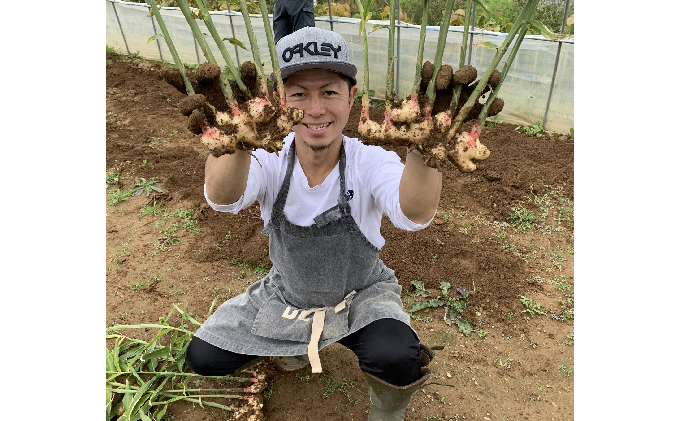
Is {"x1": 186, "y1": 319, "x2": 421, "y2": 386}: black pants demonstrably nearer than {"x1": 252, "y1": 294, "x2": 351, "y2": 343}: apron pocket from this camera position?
Yes

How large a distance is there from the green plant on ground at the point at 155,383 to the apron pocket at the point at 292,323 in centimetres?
27

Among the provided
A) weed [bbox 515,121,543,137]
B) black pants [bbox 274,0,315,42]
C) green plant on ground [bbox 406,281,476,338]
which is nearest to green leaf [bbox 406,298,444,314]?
green plant on ground [bbox 406,281,476,338]

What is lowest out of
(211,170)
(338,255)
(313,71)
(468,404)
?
(468,404)

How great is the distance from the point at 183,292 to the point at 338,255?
1.18 meters

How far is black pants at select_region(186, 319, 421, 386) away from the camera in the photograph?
4.74ft

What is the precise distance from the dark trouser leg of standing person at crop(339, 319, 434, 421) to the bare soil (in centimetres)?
26

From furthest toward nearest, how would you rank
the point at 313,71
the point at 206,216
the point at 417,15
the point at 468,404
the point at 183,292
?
the point at 417,15 < the point at 206,216 < the point at 183,292 < the point at 468,404 < the point at 313,71

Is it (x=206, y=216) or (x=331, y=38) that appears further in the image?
(x=206, y=216)

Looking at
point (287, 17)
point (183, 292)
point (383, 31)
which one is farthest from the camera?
point (383, 31)

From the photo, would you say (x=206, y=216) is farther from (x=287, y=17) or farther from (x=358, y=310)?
(x=287, y=17)

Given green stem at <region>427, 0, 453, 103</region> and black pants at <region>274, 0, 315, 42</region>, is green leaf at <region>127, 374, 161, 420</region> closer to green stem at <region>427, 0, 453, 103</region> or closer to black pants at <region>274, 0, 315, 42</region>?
green stem at <region>427, 0, 453, 103</region>

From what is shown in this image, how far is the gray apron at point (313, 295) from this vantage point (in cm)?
155

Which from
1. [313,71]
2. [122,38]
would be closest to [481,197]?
[313,71]

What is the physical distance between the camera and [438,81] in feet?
3.54
